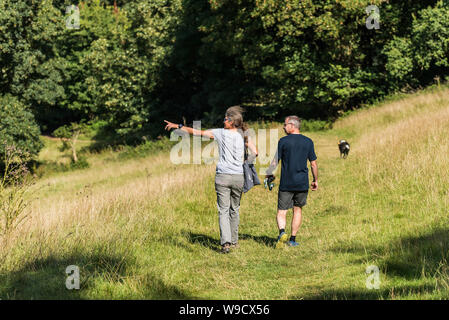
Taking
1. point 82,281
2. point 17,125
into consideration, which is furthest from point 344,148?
point 17,125

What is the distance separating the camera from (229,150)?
23.3 ft

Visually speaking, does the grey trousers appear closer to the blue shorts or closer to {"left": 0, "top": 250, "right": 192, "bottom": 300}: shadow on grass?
the blue shorts

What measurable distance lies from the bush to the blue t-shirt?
24366 millimetres

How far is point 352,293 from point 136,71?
32151 millimetres

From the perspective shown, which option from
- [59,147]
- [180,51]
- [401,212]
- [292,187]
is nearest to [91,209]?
[292,187]

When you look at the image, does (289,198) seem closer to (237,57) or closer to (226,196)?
(226,196)

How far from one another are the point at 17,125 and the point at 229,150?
25.4 meters

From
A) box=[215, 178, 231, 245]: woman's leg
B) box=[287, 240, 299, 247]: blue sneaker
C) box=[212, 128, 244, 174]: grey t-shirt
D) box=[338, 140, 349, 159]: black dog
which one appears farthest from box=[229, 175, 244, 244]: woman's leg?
box=[338, 140, 349, 159]: black dog

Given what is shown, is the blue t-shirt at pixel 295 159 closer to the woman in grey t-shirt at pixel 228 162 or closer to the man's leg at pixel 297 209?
the man's leg at pixel 297 209

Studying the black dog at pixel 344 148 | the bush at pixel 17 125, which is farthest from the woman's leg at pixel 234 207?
the bush at pixel 17 125

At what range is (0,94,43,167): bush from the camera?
94.3ft

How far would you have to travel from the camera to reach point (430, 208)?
773 cm

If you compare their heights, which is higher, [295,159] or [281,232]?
[295,159]

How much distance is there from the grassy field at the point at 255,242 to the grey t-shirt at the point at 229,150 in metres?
1.26
